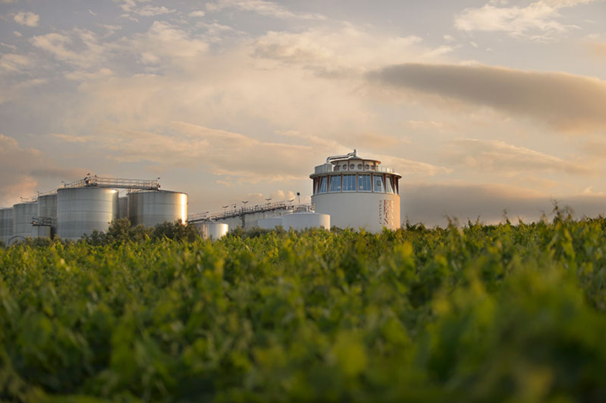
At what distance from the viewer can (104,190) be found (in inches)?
2282

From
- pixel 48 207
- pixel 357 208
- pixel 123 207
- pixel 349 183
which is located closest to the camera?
pixel 357 208

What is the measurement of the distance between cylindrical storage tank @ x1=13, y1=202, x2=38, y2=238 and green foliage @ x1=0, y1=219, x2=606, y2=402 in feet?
222

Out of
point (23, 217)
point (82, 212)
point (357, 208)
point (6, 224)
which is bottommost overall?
point (6, 224)

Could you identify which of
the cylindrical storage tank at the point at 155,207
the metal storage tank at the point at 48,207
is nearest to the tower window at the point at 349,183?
the cylindrical storage tank at the point at 155,207

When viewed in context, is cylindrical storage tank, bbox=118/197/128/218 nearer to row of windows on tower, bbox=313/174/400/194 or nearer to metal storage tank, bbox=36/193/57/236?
metal storage tank, bbox=36/193/57/236

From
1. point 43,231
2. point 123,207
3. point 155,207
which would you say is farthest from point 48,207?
point 155,207

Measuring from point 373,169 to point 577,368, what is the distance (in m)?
61.1

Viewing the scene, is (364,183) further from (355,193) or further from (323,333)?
(323,333)

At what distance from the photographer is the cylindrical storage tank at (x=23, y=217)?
67.1 meters

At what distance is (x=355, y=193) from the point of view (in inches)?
2418

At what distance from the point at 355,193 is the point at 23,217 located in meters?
41.4

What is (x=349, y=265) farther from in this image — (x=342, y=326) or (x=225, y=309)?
(x=342, y=326)

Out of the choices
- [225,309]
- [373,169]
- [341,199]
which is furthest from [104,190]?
[225,309]

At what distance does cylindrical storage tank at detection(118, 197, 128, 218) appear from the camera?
60.7 metres
